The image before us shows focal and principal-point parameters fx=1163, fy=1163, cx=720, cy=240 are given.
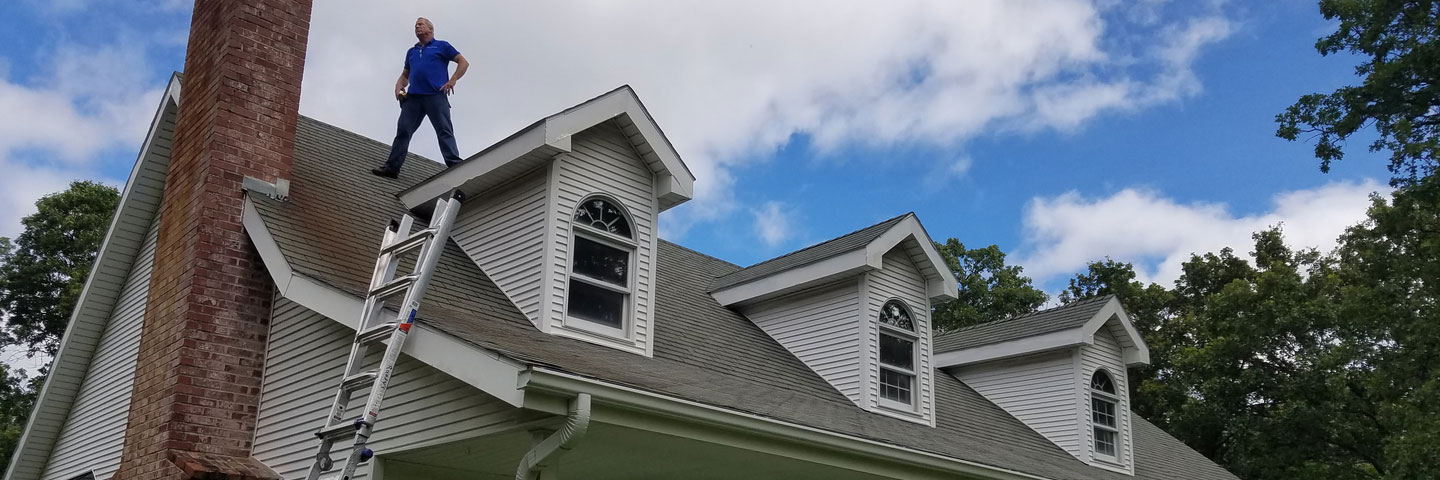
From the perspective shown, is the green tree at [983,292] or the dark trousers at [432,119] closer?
the dark trousers at [432,119]

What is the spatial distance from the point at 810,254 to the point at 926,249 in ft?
4.36

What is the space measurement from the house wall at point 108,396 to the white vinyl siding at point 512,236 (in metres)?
3.07

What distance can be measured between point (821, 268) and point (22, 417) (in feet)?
73.8

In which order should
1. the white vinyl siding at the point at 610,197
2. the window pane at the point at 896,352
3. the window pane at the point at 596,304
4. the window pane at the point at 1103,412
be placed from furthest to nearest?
1. the window pane at the point at 1103,412
2. the window pane at the point at 896,352
3. the window pane at the point at 596,304
4. the white vinyl siding at the point at 610,197

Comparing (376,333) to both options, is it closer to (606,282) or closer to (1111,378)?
(606,282)

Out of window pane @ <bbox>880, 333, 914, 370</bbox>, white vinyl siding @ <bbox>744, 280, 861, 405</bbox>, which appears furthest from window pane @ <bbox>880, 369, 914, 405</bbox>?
white vinyl siding @ <bbox>744, 280, 861, 405</bbox>

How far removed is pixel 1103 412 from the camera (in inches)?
620

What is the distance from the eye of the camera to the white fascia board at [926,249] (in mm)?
12750

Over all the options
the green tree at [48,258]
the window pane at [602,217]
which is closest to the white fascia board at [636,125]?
the window pane at [602,217]

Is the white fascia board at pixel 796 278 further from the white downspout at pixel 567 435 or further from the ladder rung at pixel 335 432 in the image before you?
the ladder rung at pixel 335 432

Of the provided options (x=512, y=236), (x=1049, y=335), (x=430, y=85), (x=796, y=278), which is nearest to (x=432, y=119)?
(x=430, y=85)

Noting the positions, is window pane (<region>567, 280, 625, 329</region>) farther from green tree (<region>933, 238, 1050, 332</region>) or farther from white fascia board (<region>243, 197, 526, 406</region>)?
green tree (<region>933, 238, 1050, 332</region>)

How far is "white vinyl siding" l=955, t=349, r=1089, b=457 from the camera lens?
49.9 feet

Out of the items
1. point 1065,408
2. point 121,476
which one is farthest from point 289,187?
point 1065,408
